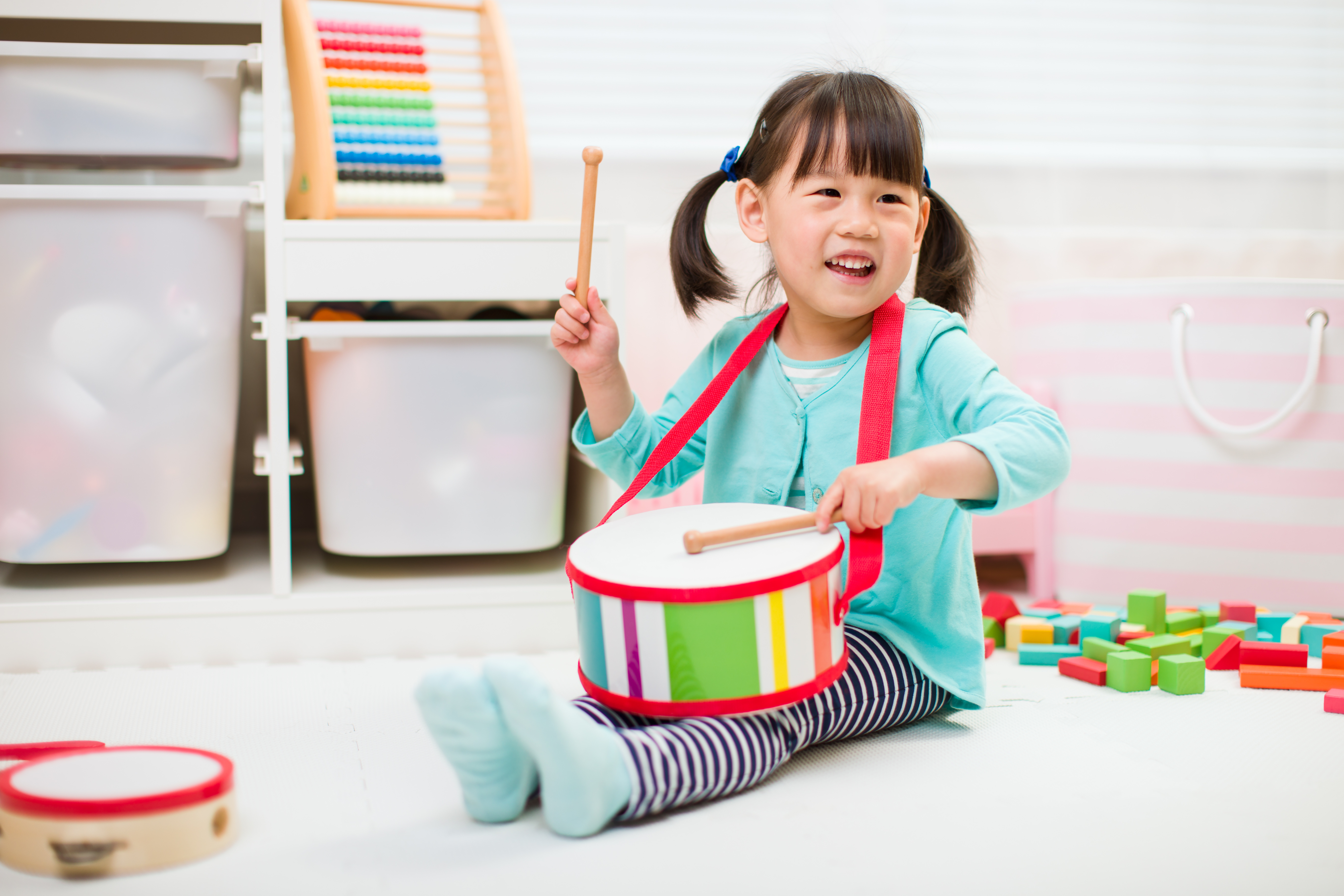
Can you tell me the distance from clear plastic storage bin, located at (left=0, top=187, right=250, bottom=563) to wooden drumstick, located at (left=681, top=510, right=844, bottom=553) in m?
0.69

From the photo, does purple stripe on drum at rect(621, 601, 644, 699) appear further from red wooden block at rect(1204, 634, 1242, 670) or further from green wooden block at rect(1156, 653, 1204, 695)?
red wooden block at rect(1204, 634, 1242, 670)

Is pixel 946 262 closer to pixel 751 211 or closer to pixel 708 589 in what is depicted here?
pixel 751 211

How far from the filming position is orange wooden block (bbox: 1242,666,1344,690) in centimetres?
105

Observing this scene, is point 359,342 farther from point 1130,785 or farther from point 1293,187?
point 1293,187

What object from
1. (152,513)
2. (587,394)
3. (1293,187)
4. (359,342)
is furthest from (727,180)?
(1293,187)

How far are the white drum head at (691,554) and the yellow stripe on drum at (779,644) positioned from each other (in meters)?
0.02

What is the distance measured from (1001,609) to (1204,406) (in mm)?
383

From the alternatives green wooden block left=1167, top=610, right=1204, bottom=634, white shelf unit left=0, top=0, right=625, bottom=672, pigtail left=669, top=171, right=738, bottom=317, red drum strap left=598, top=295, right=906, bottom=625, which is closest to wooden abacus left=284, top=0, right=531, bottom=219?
white shelf unit left=0, top=0, right=625, bottom=672

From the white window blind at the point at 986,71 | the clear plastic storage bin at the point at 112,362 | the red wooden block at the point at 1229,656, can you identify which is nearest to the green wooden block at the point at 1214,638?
the red wooden block at the point at 1229,656

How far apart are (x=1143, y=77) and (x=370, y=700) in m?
1.63

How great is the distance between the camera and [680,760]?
2.39 ft

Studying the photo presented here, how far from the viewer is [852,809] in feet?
2.47

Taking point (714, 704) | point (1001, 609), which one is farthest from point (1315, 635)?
point (714, 704)

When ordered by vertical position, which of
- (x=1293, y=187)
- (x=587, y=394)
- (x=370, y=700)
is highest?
(x=1293, y=187)
